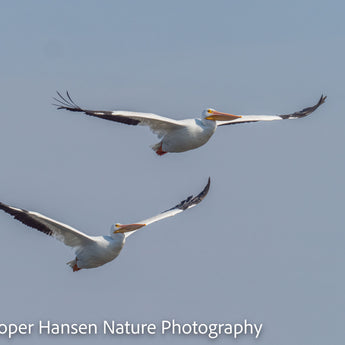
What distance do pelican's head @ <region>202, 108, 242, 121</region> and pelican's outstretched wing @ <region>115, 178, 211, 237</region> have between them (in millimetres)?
1954

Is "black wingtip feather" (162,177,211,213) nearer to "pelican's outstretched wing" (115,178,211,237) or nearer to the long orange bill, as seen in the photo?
"pelican's outstretched wing" (115,178,211,237)

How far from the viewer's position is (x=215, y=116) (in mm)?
16688

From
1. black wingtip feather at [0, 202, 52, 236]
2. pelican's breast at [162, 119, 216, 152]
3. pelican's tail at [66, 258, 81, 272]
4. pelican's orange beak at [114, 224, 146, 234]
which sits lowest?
pelican's tail at [66, 258, 81, 272]

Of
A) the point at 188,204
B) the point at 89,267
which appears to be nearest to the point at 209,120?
the point at 188,204

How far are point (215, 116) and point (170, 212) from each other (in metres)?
2.01

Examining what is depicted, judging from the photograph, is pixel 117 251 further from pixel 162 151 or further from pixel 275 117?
pixel 275 117

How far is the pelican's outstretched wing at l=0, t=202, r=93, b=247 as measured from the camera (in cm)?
1433

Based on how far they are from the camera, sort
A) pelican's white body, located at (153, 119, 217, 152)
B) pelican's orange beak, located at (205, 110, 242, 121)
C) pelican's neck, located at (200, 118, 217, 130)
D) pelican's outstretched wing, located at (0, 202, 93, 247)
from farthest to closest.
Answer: pelican's orange beak, located at (205, 110, 242, 121) < pelican's neck, located at (200, 118, 217, 130) < pelican's white body, located at (153, 119, 217, 152) < pelican's outstretched wing, located at (0, 202, 93, 247)

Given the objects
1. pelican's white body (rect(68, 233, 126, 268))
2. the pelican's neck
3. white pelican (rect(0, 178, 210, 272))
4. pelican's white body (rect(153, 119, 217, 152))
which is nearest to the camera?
white pelican (rect(0, 178, 210, 272))

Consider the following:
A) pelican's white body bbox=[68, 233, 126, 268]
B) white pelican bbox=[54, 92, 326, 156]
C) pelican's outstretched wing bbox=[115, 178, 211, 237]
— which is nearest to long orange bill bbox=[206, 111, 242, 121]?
white pelican bbox=[54, 92, 326, 156]

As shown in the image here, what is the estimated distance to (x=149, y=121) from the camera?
16.0 metres

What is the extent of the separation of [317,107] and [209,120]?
3808mm

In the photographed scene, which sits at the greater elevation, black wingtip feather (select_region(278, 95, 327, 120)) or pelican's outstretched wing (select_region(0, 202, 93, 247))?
black wingtip feather (select_region(278, 95, 327, 120))

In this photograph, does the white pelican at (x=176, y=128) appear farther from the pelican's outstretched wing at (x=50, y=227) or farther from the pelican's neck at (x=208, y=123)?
the pelican's outstretched wing at (x=50, y=227)
